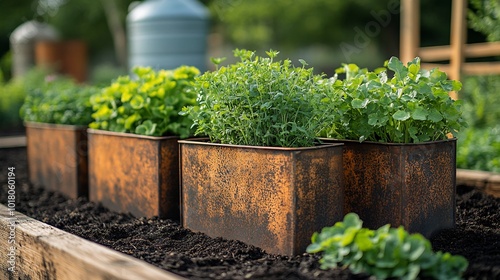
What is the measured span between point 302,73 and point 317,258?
85 centimetres

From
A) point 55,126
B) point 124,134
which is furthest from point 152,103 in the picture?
point 55,126

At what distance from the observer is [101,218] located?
3496 mm

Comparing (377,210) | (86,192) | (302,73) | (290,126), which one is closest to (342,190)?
(377,210)

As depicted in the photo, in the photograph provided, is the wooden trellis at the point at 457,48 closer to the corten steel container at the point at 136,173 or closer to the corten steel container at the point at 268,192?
the corten steel container at the point at 136,173

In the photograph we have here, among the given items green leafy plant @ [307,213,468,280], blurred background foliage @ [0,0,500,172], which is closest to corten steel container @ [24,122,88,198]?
green leafy plant @ [307,213,468,280]

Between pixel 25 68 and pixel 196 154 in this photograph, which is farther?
pixel 25 68

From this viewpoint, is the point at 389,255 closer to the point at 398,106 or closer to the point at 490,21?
the point at 398,106

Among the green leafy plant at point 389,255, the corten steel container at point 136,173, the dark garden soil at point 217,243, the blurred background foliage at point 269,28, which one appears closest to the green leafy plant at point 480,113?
the dark garden soil at point 217,243

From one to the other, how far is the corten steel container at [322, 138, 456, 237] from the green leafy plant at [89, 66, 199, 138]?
1.05 m

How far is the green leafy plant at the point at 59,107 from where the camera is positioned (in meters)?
4.52

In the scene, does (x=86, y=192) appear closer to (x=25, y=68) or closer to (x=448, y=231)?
(x=448, y=231)

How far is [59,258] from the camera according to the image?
2.30m

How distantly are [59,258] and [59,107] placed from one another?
2547mm

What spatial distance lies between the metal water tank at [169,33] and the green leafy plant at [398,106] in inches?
317
